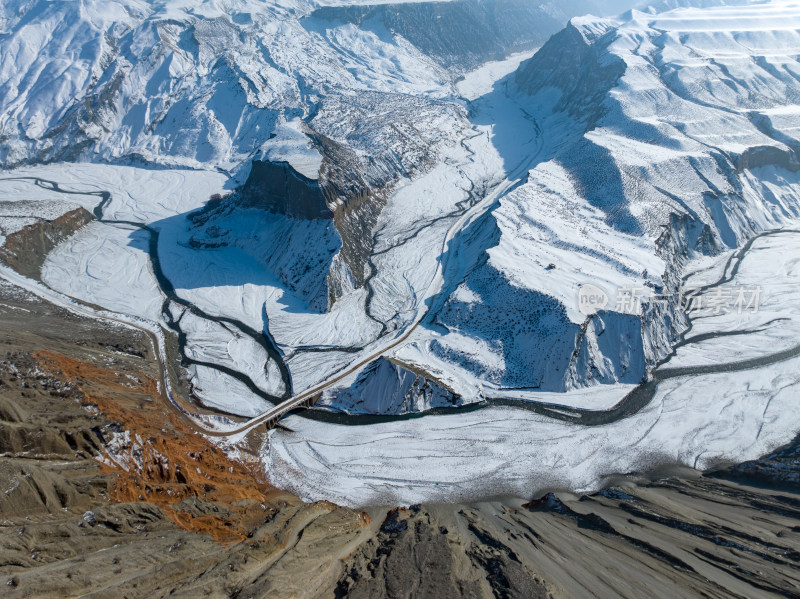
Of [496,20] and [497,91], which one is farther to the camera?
[496,20]

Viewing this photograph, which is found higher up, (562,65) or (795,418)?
(562,65)

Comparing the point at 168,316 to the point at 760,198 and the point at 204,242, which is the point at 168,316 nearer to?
the point at 204,242

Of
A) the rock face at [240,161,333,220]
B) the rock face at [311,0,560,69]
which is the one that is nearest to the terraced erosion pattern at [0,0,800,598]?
the rock face at [240,161,333,220]

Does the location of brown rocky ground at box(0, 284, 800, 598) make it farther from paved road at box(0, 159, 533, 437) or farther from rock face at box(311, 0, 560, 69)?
rock face at box(311, 0, 560, 69)

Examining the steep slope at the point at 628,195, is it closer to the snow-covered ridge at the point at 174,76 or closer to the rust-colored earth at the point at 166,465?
the rust-colored earth at the point at 166,465

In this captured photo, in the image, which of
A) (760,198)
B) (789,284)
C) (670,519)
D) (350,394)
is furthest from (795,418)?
(760,198)

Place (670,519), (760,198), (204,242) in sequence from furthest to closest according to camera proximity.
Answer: (760,198)
(204,242)
(670,519)

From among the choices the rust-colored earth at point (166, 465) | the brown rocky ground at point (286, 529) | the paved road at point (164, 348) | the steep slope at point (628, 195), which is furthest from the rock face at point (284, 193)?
the brown rocky ground at point (286, 529)
